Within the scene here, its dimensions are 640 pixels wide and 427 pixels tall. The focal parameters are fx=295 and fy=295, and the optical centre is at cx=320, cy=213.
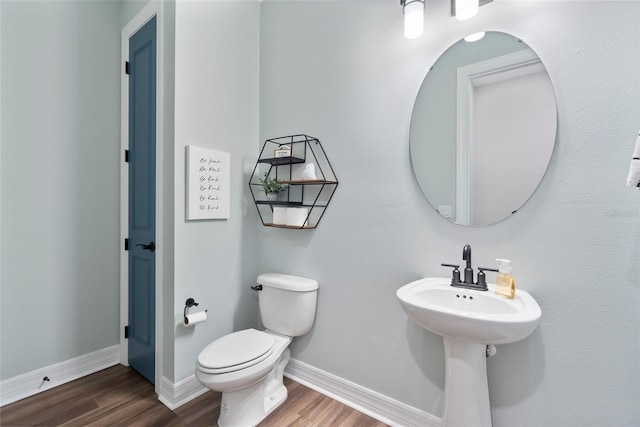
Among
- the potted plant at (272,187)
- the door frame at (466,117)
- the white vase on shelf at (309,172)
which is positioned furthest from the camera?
the potted plant at (272,187)

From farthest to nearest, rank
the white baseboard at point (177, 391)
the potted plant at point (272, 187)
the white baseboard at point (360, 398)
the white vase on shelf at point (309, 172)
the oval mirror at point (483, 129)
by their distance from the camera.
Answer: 1. the potted plant at point (272, 187)
2. the white vase on shelf at point (309, 172)
3. the white baseboard at point (177, 391)
4. the white baseboard at point (360, 398)
5. the oval mirror at point (483, 129)

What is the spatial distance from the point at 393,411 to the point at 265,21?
270 centimetres

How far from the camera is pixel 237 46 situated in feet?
6.80

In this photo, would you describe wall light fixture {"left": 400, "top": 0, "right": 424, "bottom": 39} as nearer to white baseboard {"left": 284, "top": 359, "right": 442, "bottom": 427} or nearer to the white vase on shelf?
the white vase on shelf

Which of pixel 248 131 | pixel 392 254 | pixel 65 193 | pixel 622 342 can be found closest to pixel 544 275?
pixel 622 342

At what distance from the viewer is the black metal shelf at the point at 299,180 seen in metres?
1.87

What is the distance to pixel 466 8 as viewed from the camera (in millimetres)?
1281

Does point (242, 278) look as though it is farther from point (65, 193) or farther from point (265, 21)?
point (265, 21)

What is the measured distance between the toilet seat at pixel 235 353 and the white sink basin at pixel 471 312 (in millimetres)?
818

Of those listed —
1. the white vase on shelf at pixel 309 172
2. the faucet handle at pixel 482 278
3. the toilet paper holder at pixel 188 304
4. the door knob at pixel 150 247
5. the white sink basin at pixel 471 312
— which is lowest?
the toilet paper holder at pixel 188 304

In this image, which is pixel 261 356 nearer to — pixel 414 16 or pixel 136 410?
pixel 136 410

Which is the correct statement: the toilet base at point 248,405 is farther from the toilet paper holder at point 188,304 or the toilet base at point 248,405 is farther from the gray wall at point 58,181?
the gray wall at point 58,181

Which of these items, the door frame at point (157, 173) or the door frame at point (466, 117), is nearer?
the door frame at point (466, 117)

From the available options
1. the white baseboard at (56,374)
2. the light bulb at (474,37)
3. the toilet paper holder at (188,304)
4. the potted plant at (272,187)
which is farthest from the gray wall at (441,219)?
the white baseboard at (56,374)
